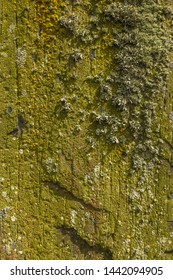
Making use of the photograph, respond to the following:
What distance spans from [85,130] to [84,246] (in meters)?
0.69

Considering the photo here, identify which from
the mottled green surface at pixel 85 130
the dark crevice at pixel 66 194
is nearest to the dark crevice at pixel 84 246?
the mottled green surface at pixel 85 130

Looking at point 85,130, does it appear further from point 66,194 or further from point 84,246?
point 84,246

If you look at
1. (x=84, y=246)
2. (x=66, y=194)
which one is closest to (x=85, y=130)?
(x=66, y=194)

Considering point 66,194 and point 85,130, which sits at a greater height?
point 85,130

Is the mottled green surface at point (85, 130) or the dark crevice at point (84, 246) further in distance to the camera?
the dark crevice at point (84, 246)

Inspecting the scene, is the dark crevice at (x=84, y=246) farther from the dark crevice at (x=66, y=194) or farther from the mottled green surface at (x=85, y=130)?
the dark crevice at (x=66, y=194)

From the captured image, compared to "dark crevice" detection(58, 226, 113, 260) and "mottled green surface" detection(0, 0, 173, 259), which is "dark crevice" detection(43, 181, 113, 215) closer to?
"mottled green surface" detection(0, 0, 173, 259)

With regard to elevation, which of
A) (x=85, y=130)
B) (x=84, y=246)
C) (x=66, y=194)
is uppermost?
(x=85, y=130)

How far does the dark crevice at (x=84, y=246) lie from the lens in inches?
83.0

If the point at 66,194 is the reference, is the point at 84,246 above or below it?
below

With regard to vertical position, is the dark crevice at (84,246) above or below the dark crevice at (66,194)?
below

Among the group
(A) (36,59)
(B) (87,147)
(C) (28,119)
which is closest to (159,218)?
(B) (87,147)

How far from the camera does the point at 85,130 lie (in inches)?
81.7
